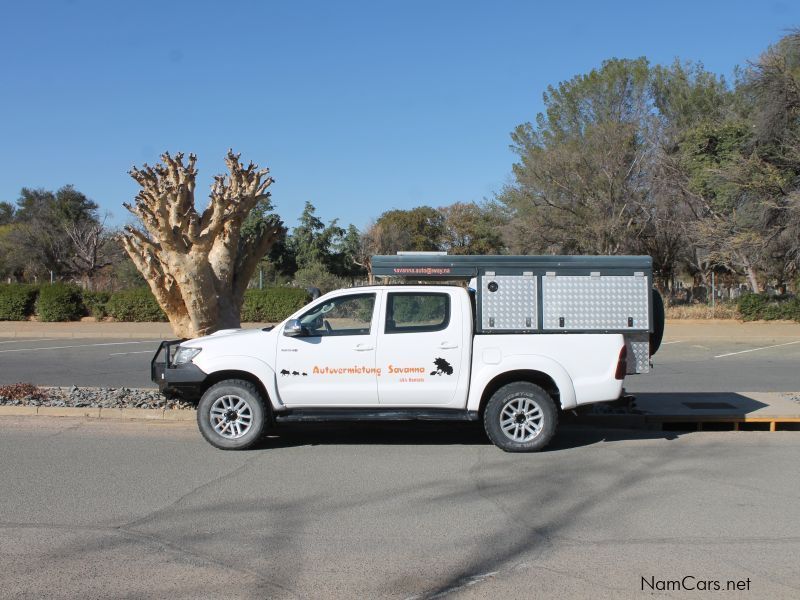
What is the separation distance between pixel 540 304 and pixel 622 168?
29.2 metres

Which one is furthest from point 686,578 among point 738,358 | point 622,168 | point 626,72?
point 626,72

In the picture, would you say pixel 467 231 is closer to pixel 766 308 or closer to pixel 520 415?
pixel 766 308

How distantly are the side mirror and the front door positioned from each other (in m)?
0.04

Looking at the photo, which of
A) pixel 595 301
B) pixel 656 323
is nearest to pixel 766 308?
pixel 656 323

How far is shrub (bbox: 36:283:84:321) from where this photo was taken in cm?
3184

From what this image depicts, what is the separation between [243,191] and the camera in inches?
444

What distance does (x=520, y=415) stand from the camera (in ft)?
27.6

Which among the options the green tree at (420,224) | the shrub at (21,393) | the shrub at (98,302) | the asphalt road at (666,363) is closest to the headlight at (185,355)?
the shrub at (21,393)

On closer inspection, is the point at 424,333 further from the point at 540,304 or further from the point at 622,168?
the point at 622,168

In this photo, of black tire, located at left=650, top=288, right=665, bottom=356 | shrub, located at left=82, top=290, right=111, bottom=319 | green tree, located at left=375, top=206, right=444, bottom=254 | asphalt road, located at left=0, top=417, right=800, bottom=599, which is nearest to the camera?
asphalt road, located at left=0, top=417, right=800, bottom=599

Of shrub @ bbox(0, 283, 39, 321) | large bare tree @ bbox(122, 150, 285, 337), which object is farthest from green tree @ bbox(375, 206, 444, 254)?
large bare tree @ bbox(122, 150, 285, 337)

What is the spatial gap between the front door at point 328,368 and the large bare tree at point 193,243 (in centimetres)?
285

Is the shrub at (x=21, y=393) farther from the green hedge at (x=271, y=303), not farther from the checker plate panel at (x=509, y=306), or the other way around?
the green hedge at (x=271, y=303)

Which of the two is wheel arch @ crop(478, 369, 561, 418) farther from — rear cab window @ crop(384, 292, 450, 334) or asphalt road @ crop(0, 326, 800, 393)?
asphalt road @ crop(0, 326, 800, 393)
